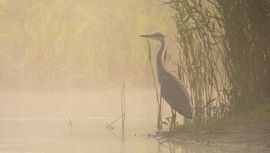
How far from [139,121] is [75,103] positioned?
14.2ft

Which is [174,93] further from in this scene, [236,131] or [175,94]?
[236,131]

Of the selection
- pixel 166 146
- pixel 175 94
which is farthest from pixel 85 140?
pixel 175 94

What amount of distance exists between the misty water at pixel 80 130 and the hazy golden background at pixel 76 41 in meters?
5.06

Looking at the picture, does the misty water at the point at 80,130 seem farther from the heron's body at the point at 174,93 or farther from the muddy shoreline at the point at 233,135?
the heron's body at the point at 174,93

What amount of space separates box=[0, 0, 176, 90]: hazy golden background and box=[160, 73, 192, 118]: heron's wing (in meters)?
10.6

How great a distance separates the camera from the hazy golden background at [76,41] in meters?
20.0

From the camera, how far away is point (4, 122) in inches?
407

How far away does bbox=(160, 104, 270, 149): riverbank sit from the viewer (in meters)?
7.48

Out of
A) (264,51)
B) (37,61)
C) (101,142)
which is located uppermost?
(37,61)

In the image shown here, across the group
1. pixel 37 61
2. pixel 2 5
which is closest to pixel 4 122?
pixel 37 61

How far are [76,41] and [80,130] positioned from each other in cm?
1167

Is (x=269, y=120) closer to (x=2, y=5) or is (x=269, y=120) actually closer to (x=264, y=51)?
(x=264, y=51)

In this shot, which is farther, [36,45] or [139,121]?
[36,45]

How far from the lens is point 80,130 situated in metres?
9.34
